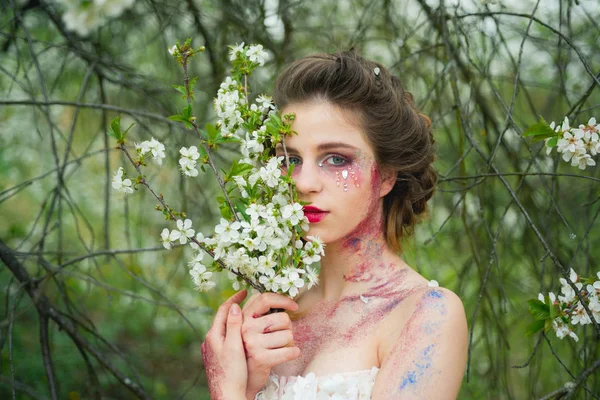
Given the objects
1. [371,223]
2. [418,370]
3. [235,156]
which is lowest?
[418,370]

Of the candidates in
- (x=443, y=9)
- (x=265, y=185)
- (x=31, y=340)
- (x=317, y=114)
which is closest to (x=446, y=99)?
(x=443, y=9)

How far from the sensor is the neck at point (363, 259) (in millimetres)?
1747

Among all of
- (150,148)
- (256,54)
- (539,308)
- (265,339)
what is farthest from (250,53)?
(539,308)

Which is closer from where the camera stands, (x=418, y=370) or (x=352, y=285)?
(x=418, y=370)

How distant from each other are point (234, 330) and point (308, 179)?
0.41 meters

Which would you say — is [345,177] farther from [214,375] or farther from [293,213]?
[214,375]

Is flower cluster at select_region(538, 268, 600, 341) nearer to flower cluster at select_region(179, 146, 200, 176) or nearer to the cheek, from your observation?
the cheek

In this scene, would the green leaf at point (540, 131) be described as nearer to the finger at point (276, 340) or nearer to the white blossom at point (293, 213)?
the white blossom at point (293, 213)

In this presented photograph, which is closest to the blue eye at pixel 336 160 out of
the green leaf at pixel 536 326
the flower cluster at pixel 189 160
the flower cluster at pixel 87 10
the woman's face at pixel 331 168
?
the woman's face at pixel 331 168

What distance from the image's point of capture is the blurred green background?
6.63 ft

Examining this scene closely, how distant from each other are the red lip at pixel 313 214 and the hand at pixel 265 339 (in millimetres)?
207

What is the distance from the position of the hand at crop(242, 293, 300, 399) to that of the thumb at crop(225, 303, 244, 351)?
15 mm

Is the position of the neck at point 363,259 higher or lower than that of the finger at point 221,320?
higher

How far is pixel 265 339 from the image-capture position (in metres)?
1.55
